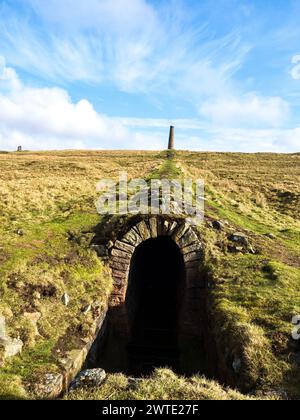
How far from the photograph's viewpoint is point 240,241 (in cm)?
1288

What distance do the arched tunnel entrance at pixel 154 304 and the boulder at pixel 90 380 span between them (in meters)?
5.00

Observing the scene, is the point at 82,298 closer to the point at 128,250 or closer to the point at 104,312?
the point at 104,312

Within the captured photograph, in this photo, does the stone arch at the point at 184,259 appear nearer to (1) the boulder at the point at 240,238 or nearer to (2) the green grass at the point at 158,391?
(1) the boulder at the point at 240,238

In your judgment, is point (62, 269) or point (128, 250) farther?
point (128, 250)

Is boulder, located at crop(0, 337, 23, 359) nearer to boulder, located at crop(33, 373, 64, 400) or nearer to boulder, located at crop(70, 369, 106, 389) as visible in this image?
boulder, located at crop(33, 373, 64, 400)

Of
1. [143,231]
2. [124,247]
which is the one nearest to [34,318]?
[124,247]

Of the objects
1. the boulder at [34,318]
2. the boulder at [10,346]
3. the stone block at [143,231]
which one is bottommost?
the boulder at [10,346]

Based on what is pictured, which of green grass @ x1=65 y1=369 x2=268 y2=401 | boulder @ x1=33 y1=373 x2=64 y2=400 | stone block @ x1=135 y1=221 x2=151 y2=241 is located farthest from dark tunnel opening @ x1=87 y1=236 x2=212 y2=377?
green grass @ x1=65 y1=369 x2=268 y2=401

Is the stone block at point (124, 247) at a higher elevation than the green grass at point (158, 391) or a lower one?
higher

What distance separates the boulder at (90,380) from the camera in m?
6.52

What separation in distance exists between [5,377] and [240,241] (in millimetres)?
8573

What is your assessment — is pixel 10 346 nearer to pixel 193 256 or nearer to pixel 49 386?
pixel 49 386

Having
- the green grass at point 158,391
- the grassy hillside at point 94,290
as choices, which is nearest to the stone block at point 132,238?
the grassy hillside at point 94,290
